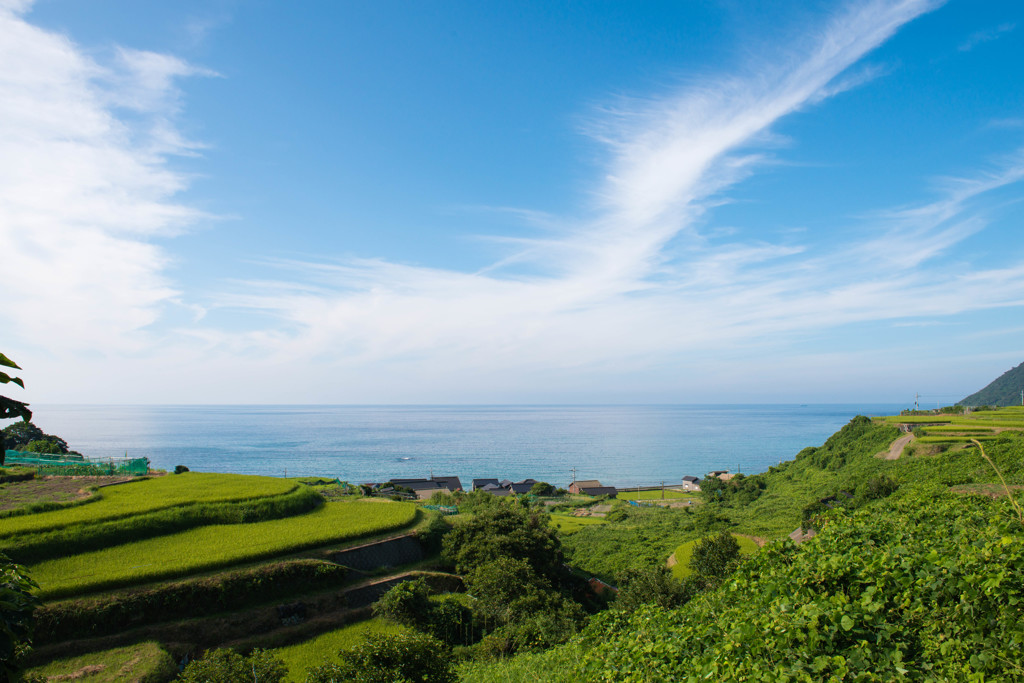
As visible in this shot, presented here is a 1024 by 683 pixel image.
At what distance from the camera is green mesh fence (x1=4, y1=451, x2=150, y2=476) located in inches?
1161

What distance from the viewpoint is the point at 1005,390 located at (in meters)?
116

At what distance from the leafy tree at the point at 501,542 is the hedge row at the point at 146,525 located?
8.82 metres

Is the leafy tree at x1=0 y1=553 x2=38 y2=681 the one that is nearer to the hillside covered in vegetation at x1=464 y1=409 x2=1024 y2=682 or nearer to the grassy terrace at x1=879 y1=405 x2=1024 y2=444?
the hillside covered in vegetation at x1=464 y1=409 x2=1024 y2=682

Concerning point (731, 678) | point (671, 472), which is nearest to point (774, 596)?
point (731, 678)

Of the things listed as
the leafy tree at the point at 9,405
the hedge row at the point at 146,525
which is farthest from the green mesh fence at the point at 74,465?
the leafy tree at the point at 9,405

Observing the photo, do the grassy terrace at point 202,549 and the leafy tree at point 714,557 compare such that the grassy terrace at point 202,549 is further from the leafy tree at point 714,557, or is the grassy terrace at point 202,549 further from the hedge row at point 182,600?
the leafy tree at point 714,557

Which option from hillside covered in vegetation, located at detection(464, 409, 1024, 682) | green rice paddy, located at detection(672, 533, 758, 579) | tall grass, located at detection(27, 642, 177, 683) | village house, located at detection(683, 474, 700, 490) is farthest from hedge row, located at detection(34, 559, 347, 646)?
village house, located at detection(683, 474, 700, 490)

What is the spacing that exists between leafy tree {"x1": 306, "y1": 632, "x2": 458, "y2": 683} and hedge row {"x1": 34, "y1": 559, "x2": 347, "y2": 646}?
36.3ft

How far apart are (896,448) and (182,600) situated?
171 ft

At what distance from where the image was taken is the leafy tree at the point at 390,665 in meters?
9.71

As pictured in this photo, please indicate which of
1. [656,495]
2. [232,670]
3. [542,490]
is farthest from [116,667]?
[656,495]

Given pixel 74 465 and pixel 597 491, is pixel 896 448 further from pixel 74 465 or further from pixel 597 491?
pixel 74 465

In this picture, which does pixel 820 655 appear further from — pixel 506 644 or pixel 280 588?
pixel 280 588

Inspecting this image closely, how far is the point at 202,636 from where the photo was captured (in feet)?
57.8
